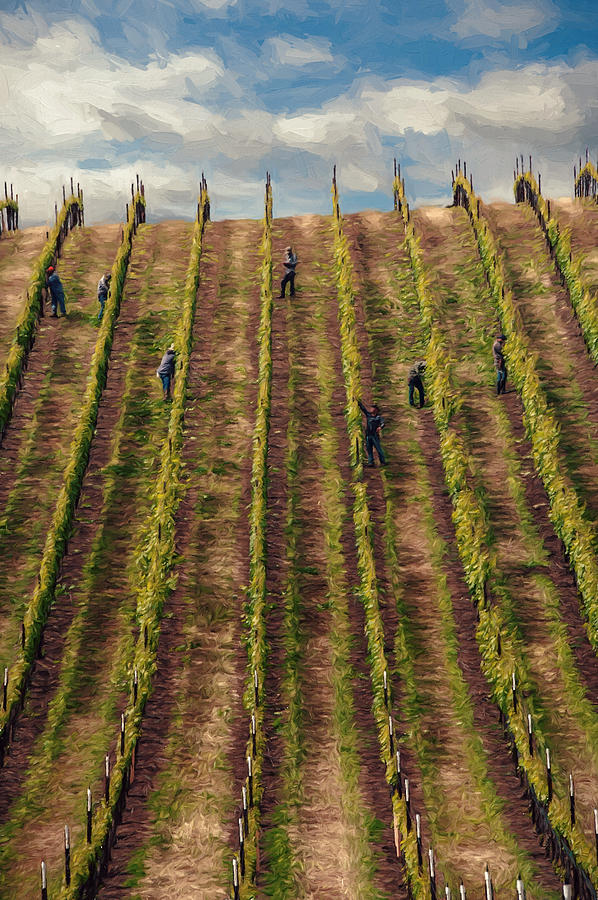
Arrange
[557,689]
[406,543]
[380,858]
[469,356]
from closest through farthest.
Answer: [380,858] < [557,689] < [406,543] < [469,356]

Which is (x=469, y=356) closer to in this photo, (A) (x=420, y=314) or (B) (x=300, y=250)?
(A) (x=420, y=314)

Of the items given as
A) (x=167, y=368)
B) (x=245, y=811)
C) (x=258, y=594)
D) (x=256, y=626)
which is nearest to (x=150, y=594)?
(x=258, y=594)

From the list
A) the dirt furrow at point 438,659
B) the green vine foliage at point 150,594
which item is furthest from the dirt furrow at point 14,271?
the dirt furrow at point 438,659

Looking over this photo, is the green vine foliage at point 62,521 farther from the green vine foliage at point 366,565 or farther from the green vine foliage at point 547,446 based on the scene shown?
the green vine foliage at point 547,446

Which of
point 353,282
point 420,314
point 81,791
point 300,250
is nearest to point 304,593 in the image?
point 81,791

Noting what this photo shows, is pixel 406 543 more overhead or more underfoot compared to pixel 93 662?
more overhead

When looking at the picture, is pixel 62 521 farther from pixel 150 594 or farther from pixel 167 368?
pixel 167 368
